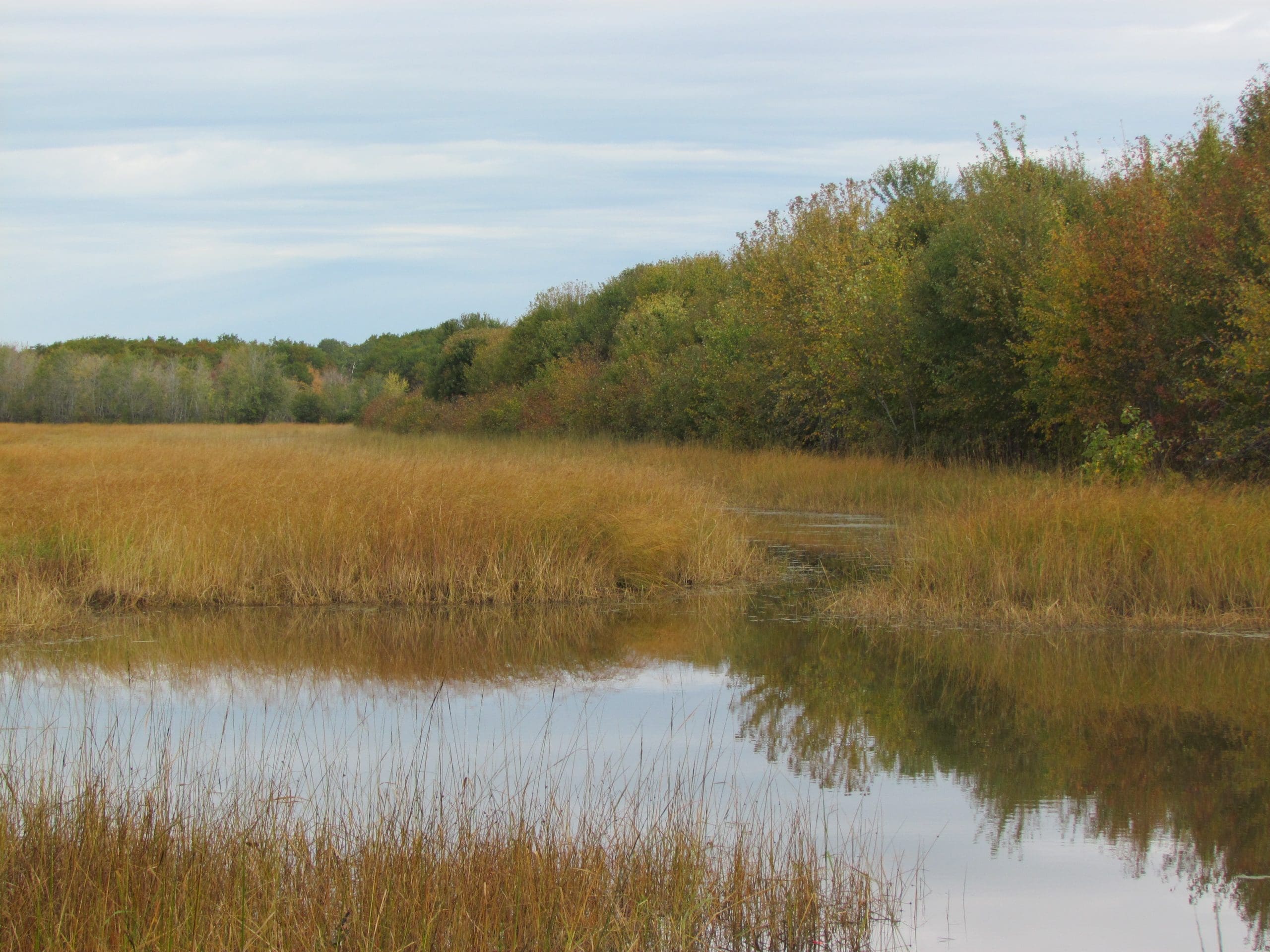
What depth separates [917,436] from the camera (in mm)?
23828

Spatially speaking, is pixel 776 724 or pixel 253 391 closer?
pixel 776 724

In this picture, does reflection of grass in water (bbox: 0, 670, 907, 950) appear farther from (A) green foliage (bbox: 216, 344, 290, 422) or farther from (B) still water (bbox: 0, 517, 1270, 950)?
(A) green foliage (bbox: 216, 344, 290, 422)

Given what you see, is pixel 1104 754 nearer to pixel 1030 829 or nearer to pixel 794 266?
pixel 1030 829

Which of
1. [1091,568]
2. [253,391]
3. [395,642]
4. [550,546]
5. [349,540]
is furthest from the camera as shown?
[253,391]

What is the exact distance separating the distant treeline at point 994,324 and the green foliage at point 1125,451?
428mm

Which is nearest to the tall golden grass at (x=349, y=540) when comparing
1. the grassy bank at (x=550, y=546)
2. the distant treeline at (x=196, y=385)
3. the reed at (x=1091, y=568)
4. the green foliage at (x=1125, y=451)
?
the grassy bank at (x=550, y=546)

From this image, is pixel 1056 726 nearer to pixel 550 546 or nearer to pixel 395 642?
pixel 395 642

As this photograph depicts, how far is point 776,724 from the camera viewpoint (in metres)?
7.28

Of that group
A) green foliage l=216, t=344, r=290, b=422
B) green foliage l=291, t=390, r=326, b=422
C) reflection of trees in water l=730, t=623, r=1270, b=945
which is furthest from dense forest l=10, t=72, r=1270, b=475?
green foliage l=216, t=344, r=290, b=422

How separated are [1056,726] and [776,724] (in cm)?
174

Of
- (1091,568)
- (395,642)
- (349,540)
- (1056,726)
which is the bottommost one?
(1056,726)

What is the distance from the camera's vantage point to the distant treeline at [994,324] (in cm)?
1568

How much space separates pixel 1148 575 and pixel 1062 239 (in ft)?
29.6

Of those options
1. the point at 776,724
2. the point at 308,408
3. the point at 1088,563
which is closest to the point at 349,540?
the point at 776,724
